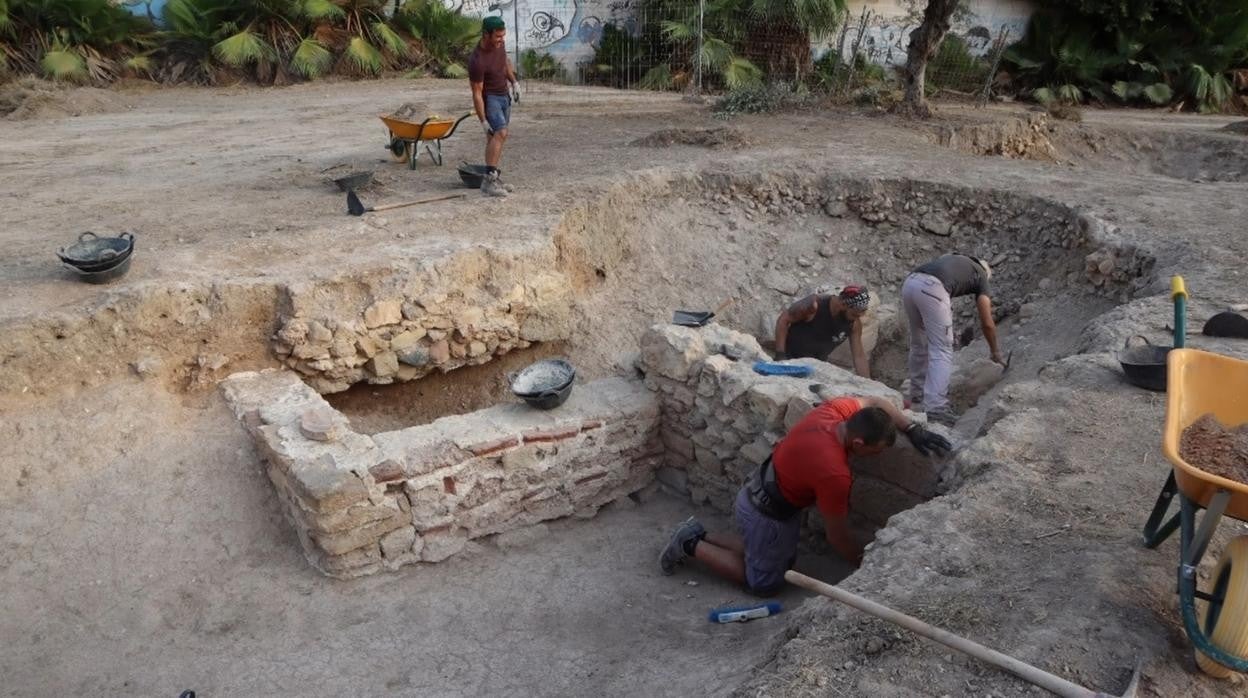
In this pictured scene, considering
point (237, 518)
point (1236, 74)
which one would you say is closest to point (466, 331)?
point (237, 518)

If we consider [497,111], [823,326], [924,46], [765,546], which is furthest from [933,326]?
[924,46]

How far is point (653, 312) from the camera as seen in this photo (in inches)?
314

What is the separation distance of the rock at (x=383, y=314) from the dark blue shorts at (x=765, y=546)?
10.0 ft

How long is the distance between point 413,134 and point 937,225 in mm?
5482

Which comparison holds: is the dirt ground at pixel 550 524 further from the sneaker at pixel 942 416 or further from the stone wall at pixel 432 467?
the sneaker at pixel 942 416

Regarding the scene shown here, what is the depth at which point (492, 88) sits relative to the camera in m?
8.20

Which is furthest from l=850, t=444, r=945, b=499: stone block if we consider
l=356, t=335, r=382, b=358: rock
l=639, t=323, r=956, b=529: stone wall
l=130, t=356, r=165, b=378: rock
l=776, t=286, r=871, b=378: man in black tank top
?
l=130, t=356, r=165, b=378: rock

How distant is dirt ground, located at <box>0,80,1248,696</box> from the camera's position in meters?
3.17

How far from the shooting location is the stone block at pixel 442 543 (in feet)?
17.5

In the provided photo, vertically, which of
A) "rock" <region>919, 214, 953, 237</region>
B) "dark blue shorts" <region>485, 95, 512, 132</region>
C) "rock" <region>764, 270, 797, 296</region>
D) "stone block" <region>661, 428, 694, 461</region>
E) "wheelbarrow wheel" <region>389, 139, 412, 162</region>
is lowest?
"stone block" <region>661, 428, 694, 461</region>

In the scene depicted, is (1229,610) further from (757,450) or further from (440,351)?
(440,351)

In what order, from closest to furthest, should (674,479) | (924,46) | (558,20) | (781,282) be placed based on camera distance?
(674,479), (781,282), (924,46), (558,20)

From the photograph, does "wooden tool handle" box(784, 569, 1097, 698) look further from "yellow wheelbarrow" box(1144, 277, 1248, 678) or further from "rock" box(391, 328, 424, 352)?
"rock" box(391, 328, 424, 352)

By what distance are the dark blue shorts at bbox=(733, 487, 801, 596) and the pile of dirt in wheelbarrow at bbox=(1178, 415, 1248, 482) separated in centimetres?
216
